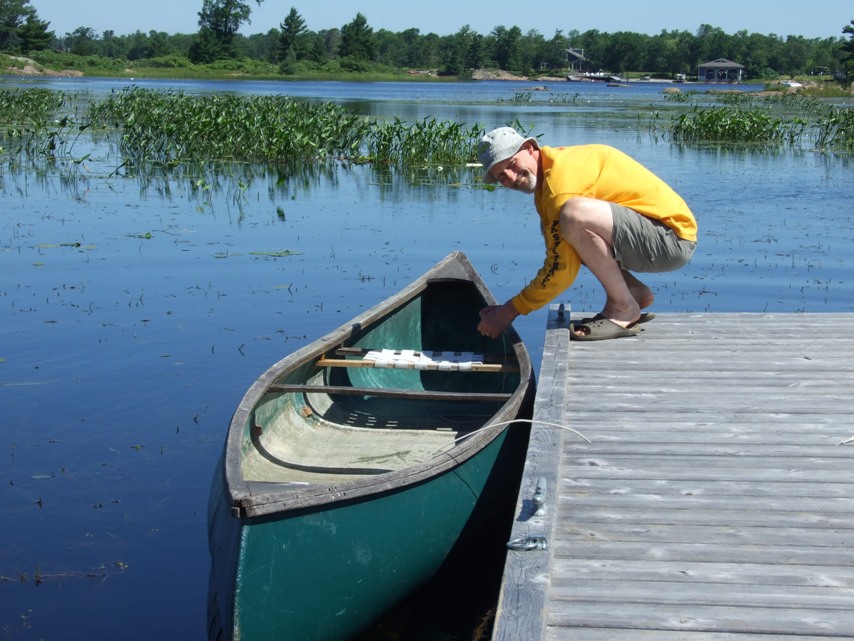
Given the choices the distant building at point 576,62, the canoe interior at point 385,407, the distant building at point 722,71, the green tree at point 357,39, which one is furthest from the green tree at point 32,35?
the canoe interior at point 385,407

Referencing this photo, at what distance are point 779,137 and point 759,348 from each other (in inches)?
775

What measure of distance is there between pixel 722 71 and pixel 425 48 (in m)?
37.8

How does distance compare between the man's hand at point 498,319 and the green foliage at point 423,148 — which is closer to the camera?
the man's hand at point 498,319

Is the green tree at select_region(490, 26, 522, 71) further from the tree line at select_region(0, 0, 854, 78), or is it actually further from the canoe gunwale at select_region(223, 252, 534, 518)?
the canoe gunwale at select_region(223, 252, 534, 518)

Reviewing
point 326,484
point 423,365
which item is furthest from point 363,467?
point 326,484

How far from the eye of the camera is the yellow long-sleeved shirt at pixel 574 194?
557 centimetres

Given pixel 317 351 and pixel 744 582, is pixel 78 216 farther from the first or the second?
pixel 744 582

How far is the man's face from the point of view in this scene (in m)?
5.41

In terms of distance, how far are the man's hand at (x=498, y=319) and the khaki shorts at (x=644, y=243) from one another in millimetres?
644

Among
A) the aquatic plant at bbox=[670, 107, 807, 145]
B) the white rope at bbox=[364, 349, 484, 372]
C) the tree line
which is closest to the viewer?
the white rope at bbox=[364, 349, 484, 372]

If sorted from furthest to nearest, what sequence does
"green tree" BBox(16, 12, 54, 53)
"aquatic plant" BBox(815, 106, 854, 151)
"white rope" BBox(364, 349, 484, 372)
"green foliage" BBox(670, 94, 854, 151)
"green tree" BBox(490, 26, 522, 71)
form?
"green tree" BBox(490, 26, 522, 71), "green tree" BBox(16, 12, 54, 53), "green foliage" BBox(670, 94, 854, 151), "aquatic plant" BBox(815, 106, 854, 151), "white rope" BBox(364, 349, 484, 372)

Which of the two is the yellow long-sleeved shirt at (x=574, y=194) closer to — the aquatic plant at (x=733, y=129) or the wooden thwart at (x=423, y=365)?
the wooden thwart at (x=423, y=365)

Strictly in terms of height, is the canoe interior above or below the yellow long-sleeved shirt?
below

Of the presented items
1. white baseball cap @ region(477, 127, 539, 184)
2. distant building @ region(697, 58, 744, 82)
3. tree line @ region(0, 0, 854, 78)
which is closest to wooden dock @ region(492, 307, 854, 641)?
white baseball cap @ region(477, 127, 539, 184)
